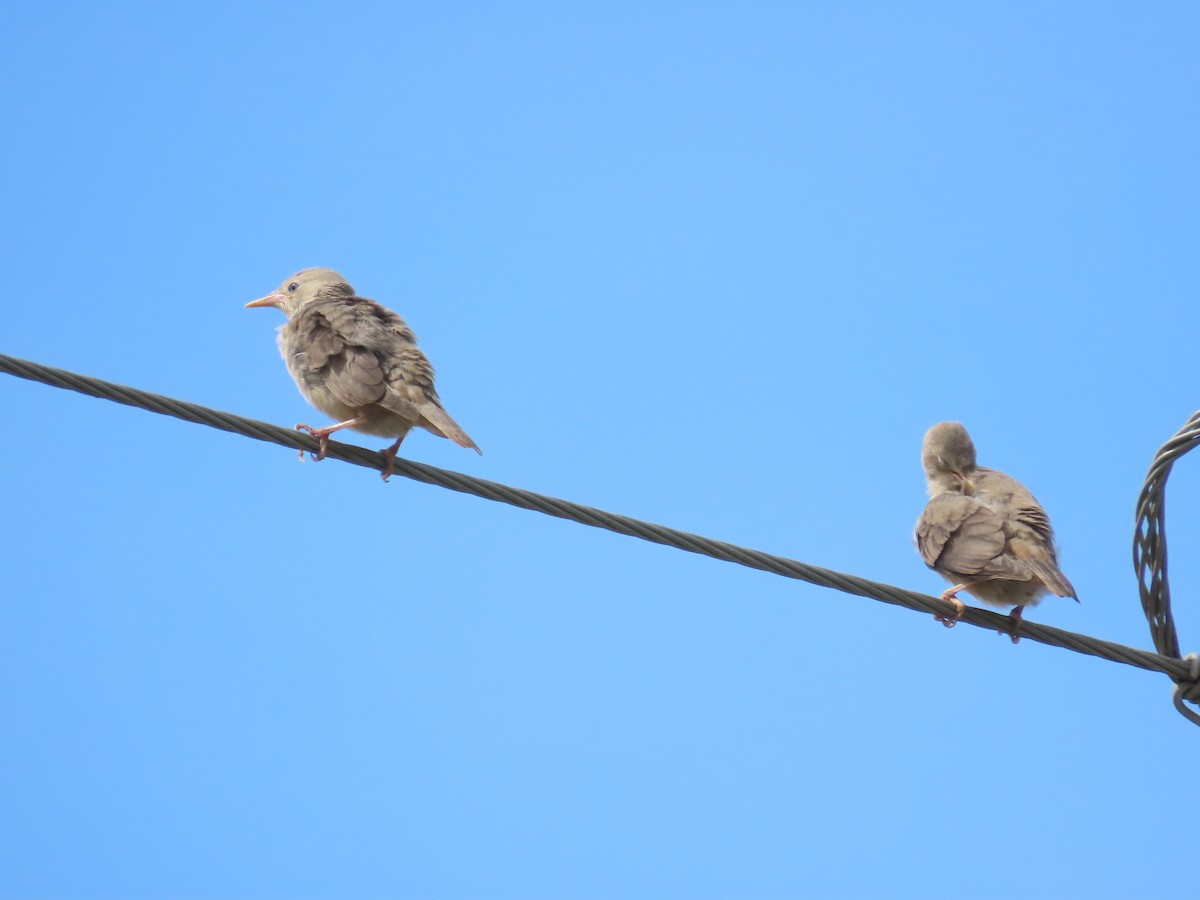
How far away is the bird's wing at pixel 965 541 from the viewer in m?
7.52

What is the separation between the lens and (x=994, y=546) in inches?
299

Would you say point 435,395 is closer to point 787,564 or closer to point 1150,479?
point 787,564

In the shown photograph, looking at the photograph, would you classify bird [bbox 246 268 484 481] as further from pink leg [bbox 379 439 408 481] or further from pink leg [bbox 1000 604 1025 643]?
pink leg [bbox 1000 604 1025 643]

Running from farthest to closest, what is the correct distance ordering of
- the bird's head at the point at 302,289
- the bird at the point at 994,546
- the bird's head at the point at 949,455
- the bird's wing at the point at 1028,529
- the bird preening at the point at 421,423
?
the bird's head at the point at 949,455 → the bird's head at the point at 302,289 → the bird at the point at 994,546 → the bird's wing at the point at 1028,529 → the bird preening at the point at 421,423

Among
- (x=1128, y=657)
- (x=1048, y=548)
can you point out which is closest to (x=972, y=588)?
(x=1048, y=548)

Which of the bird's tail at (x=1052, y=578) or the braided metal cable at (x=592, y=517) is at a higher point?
the bird's tail at (x=1052, y=578)

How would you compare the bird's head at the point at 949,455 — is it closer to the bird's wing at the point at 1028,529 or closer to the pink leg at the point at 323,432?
the bird's wing at the point at 1028,529

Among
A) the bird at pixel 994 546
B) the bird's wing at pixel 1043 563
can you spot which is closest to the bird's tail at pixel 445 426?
the bird at pixel 994 546

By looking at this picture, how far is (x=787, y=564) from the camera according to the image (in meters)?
5.52

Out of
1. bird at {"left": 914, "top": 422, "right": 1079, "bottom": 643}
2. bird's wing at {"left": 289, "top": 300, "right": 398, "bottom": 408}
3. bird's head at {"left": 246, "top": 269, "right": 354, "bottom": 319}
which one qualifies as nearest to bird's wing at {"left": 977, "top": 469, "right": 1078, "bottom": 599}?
bird at {"left": 914, "top": 422, "right": 1079, "bottom": 643}

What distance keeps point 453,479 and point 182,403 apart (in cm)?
Result: 115

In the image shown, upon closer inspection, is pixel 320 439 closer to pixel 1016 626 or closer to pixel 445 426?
pixel 445 426

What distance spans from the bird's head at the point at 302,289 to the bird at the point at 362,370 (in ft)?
1.54

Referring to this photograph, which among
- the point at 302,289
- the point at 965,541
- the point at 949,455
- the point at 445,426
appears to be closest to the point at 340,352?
the point at 445,426
